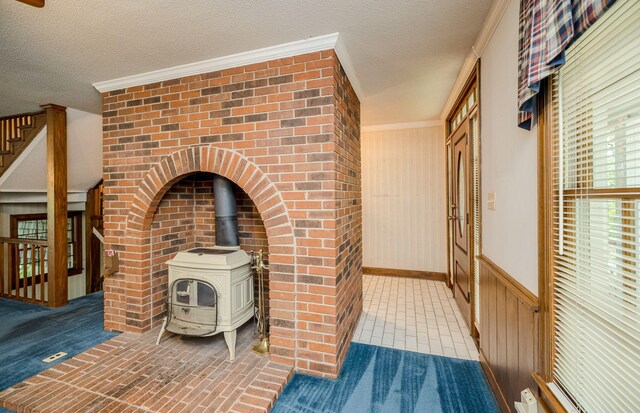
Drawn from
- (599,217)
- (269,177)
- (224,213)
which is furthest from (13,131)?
(599,217)

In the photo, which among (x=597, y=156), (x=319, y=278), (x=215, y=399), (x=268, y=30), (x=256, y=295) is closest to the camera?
(x=597, y=156)

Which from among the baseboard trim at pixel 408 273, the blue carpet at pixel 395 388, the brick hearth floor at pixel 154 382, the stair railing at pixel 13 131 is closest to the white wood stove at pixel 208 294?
the brick hearth floor at pixel 154 382

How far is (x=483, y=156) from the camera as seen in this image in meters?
2.27

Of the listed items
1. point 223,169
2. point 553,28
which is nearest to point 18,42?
point 223,169

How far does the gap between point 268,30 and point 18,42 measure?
1905 millimetres

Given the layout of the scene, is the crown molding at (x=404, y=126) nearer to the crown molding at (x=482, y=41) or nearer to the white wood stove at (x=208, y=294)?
the crown molding at (x=482, y=41)

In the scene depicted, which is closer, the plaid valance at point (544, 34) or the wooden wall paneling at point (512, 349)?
the plaid valance at point (544, 34)

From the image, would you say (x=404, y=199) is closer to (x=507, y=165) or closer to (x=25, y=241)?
(x=507, y=165)

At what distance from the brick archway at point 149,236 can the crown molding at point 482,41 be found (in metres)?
1.93

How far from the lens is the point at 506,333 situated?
1773 mm

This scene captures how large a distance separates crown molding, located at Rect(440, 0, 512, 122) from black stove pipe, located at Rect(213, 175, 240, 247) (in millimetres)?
2437

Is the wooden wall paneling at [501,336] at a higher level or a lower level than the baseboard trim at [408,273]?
higher

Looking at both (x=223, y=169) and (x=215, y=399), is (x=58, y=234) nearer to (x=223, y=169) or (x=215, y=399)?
A: (x=223, y=169)

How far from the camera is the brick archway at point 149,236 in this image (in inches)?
89.2
